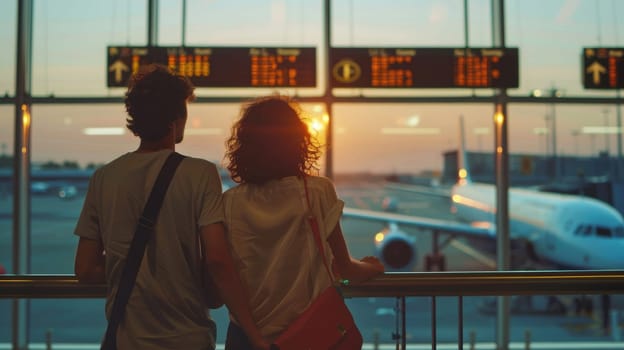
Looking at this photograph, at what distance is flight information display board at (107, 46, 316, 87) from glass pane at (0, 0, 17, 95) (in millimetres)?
1267

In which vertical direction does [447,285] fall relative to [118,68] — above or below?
below

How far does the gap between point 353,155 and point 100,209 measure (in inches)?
183

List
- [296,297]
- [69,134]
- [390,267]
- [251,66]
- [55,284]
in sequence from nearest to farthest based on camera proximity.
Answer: [296,297], [55,284], [251,66], [69,134], [390,267]

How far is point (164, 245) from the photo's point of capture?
127 centimetres

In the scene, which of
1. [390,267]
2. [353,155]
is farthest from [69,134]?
[390,267]

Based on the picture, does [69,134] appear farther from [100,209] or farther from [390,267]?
[390,267]

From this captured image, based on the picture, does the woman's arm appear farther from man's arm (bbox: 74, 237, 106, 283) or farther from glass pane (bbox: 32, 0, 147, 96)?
glass pane (bbox: 32, 0, 147, 96)

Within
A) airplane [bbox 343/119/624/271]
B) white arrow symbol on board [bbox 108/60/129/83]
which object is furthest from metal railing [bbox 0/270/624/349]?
airplane [bbox 343/119/624/271]

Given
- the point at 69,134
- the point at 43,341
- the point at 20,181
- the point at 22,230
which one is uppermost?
the point at 69,134

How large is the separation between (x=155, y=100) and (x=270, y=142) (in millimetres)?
282

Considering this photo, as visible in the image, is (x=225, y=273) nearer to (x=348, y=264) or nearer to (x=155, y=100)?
(x=348, y=264)

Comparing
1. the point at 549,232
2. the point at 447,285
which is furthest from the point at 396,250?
the point at 447,285

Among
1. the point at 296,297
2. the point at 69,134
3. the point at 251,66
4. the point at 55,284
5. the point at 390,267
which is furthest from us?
the point at 390,267

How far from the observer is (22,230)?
5648 millimetres
